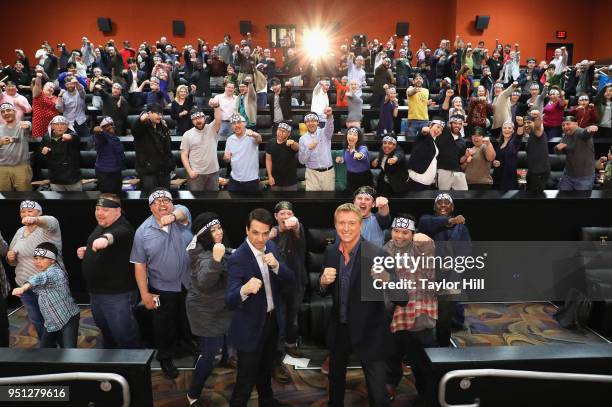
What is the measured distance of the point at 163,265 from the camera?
13.7 ft

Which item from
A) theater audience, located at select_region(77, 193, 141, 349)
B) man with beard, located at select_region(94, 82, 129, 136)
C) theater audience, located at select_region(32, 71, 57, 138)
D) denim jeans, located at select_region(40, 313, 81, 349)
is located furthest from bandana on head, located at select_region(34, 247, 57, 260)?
man with beard, located at select_region(94, 82, 129, 136)

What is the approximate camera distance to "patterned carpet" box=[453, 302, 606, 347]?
16.4 feet

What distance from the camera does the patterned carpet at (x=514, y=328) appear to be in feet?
16.4

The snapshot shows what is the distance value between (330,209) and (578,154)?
11.9ft

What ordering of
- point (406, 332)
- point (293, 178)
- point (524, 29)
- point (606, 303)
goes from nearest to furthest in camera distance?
point (406, 332)
point (606, 303)
point (293, 178)
point (524, 29)

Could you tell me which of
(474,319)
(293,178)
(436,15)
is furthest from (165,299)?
(436,15)

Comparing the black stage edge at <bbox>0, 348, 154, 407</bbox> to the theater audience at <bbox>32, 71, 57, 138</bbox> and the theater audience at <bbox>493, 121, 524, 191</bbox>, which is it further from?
the theater audience at <bbox>32, 71, 57, 138</bbox>

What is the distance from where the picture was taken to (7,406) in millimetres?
2904

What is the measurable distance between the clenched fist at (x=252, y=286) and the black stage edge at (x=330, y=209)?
7.76 ft

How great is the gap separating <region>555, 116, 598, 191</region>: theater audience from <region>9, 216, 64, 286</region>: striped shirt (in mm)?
6041

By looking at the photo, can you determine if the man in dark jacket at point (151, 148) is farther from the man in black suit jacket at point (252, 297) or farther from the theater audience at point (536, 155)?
the theater audience at point (536, 155)

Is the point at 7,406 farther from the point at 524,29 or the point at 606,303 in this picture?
the point at 524,29

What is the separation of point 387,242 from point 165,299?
1.91 metres

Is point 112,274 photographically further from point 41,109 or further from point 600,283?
point 41,109
